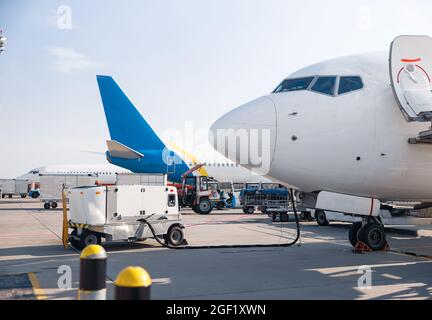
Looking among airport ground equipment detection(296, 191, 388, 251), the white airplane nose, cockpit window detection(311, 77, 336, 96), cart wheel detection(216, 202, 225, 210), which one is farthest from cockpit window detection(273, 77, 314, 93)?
cart wheel detection(216, 202, 225, 210)

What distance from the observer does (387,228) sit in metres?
18.8

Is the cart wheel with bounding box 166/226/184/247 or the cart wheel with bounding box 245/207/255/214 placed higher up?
the cart wheel with bounding box 166/226/184/247

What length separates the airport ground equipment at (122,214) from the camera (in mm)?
12430

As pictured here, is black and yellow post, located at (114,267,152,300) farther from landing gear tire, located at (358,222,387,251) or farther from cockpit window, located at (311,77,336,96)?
landing gear tire, located at (358,222,387,251)

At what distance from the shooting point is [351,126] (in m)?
9.38

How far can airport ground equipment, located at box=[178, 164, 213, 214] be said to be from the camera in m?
30.6

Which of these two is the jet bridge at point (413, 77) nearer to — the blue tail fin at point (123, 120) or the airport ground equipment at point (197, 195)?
the airport ground equipment at point (197, 195)

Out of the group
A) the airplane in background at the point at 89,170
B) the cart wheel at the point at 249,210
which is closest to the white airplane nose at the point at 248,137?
the cart wheel at the point at 249,210

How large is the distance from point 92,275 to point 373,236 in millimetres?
9238

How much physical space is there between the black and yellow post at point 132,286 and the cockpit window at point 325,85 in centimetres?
726

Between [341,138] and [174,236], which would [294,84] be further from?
[174,236]

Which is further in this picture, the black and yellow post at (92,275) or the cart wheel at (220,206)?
the cart wheel at (220,206)

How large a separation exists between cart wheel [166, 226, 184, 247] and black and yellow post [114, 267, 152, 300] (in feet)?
32.6

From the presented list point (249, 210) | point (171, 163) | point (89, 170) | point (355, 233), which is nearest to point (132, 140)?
point (171, 163)
